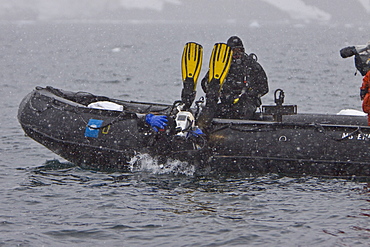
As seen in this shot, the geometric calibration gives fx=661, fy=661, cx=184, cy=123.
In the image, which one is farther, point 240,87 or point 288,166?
point 240,87

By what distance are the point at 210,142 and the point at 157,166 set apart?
0.92 m

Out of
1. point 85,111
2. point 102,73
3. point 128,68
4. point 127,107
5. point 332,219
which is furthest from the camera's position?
point 128,68

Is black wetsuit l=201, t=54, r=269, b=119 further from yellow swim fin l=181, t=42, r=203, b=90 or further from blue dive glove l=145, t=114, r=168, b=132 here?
blue dive glove l=145, t=114, r=168, b=132

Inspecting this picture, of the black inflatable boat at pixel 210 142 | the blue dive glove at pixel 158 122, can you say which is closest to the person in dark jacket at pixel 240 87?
the black inflatable boat at pixel 210 142

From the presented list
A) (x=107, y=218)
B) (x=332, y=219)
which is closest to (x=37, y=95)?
(x=107, y=218)

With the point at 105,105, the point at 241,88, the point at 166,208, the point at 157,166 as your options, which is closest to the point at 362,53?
the point at 241,88

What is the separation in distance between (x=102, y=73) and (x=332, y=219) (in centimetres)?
2748

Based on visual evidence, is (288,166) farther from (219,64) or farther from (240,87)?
(219,64)

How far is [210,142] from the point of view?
9.73m

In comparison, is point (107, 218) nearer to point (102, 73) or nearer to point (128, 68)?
point (102, 73)

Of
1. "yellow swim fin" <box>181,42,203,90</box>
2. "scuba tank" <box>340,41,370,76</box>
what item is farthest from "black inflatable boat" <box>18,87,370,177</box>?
"scuba tank" <box>340,41,370,76</box>

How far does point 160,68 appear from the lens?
1503 inches

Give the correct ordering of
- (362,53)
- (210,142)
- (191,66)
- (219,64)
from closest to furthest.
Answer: (210,142), (362,53), (219,64), (191,66)

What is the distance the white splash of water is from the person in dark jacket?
1.21 meters
